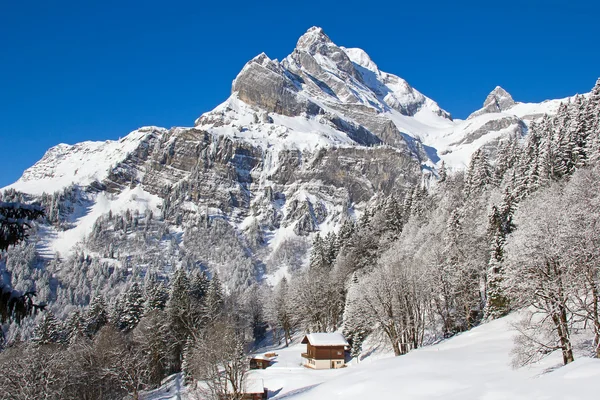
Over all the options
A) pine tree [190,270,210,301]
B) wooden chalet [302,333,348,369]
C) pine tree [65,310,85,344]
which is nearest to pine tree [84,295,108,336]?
pine tree [65,310,85,344]

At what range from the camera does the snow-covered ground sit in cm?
1451

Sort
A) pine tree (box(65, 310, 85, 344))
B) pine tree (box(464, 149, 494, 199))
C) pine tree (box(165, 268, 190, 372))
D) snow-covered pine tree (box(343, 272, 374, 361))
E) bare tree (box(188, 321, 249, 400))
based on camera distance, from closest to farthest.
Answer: bare tree (box(188, 321, 249, 400)) → snow-covered pine tree (box(343, 272, 374, 361)) → pine tree (box(165, 268, 190, 372)) → pine tree (box(65, 310, 85, 344)) → pine tree (box(464, 149, 494, 199))

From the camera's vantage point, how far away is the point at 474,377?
76.2 feet

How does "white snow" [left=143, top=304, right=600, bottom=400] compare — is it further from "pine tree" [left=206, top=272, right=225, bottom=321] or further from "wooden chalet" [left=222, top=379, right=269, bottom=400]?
"pine tree" [left=206, top=272, right=225, bottom=321]

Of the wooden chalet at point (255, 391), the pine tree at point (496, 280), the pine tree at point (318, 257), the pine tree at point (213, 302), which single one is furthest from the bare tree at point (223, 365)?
the pine tree at point (318, 257)

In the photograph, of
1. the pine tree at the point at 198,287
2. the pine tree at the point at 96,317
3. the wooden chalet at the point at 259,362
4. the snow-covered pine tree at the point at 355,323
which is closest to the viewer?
the snow-covered pine tree at the point at 355,323

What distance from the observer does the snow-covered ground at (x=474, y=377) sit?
14508 millimetres

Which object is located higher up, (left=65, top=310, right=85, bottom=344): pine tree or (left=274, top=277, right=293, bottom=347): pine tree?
(left=65, top=310, right=85, bottom=344): pine tree

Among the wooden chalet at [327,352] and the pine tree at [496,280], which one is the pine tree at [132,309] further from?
the pine tree at [496,280]

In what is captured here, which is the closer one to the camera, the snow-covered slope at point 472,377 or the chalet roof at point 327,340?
the snow-covered slope at point 472,377

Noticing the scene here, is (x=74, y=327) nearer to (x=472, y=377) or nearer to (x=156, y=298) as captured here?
(x=156, y=298)

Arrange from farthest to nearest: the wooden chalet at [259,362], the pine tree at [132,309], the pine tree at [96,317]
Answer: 1. the pine tree at [96,317]
2. the pine tree at [132,309]
3. the wooden chalet at [259,362]

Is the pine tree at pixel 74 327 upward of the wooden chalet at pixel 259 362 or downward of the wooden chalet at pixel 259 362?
upward

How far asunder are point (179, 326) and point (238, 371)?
28180mm
